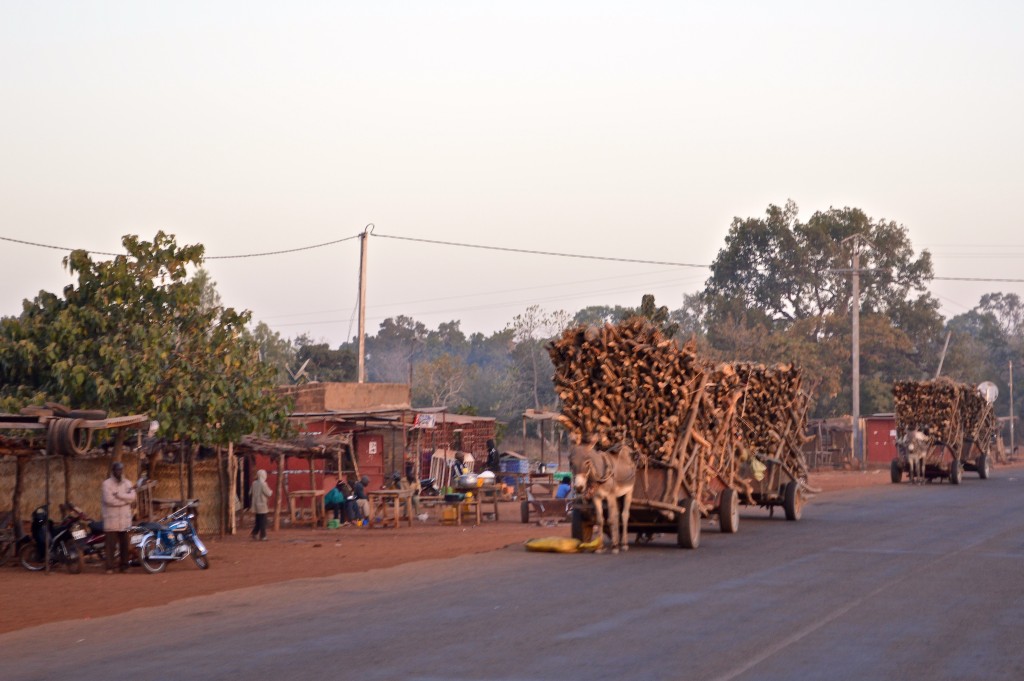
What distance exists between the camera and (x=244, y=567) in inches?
749

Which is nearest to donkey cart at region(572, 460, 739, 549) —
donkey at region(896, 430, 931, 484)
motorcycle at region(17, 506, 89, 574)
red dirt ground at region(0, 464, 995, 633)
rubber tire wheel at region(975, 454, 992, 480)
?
red dirt ground at region(0, 464, 995, 633)

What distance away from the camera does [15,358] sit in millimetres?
22344

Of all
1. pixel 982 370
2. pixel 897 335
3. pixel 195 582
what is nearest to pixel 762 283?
pixel 897 335

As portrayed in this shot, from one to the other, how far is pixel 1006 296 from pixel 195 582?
154 metres

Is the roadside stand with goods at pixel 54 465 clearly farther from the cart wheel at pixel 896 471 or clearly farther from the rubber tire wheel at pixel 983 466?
the rubber tire wheel at pixel 983 466

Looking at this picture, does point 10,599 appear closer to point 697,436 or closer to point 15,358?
point 15,358

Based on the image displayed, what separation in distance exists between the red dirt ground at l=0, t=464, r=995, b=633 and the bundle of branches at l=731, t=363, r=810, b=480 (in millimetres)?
4418

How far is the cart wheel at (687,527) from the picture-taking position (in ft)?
63.1

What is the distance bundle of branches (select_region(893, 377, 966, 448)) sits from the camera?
41.8m

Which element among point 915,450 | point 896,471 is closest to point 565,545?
point 915,450

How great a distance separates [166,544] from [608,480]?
6.82 metres

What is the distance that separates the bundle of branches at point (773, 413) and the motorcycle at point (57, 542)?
12.8m

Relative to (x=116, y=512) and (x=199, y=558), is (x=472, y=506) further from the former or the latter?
(x=116, y=512)

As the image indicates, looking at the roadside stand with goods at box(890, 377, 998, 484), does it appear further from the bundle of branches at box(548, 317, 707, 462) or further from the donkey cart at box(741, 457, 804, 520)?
the bundle of branches at box(548, 317, 707, 462)
